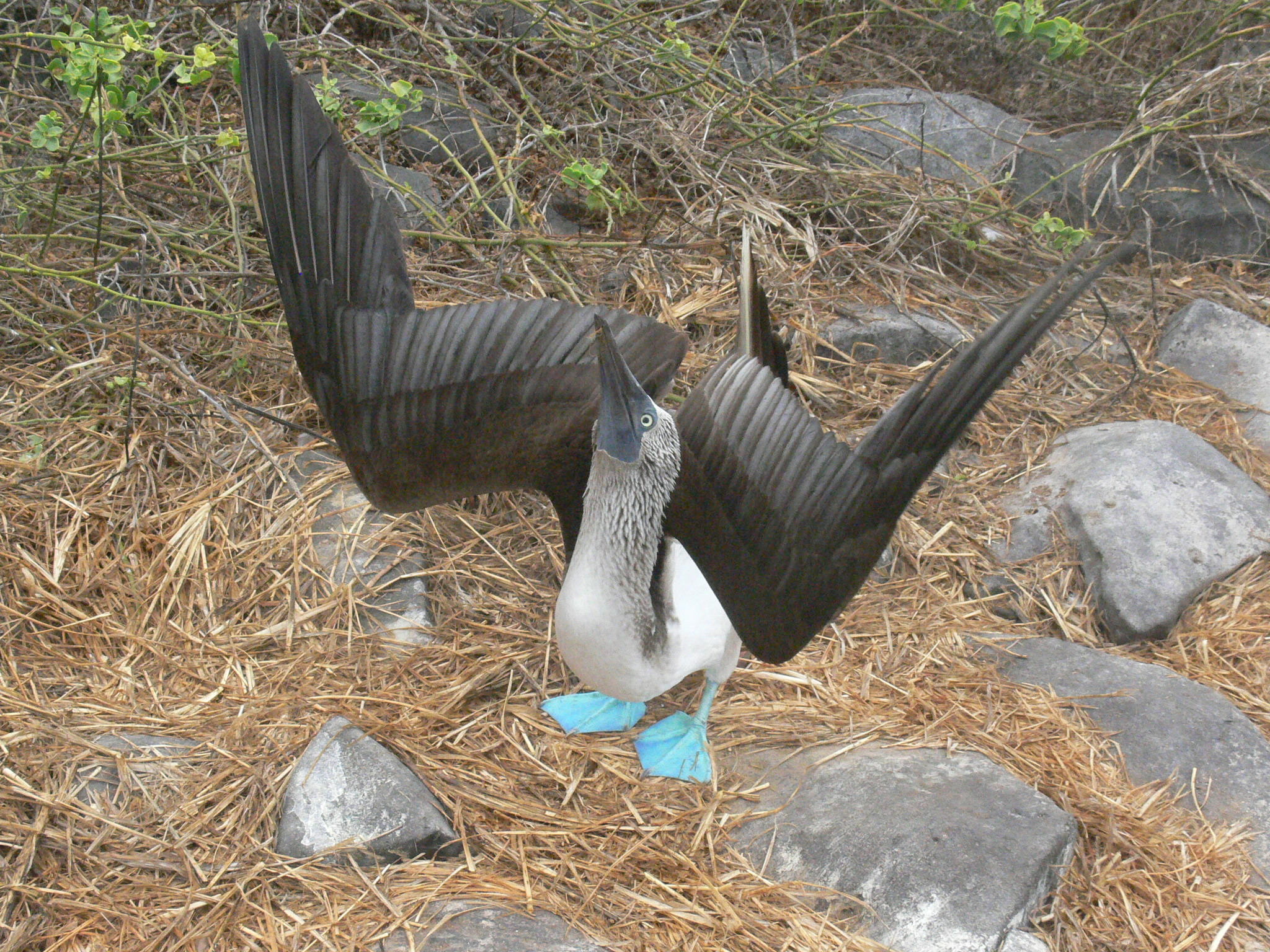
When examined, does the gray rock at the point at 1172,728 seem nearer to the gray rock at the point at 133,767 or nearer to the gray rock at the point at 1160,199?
the gray rock at the point at 133,767

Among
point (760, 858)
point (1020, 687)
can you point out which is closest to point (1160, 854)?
point (1020, 687)

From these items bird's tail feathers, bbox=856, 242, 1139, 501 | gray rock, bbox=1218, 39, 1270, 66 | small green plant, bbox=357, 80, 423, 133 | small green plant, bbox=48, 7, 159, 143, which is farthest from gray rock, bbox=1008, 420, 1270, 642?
small green plant, bbox=48, 7, 159, 143

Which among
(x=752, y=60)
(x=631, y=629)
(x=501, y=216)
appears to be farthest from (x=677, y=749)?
(x=752, y=60)

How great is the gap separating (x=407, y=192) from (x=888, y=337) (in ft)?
6.21

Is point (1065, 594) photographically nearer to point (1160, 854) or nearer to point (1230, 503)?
point (1230, 503)

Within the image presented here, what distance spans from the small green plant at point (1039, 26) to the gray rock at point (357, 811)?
319cm

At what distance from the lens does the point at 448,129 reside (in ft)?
13.3

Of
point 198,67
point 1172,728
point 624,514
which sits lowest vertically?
point 1172,728

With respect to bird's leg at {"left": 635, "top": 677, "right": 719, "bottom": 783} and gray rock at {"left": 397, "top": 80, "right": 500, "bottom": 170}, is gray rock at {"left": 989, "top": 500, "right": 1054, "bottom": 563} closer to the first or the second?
bird's leg at {"left": 635, "top": 677, "right": 719, "bottom": 783}

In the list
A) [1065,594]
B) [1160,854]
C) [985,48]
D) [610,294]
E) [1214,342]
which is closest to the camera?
[1160,854]

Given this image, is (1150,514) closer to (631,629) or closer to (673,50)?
(631,629)

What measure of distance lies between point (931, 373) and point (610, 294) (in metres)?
2.05

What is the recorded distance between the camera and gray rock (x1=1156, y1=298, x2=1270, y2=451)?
3900 millimetres

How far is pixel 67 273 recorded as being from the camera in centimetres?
292
